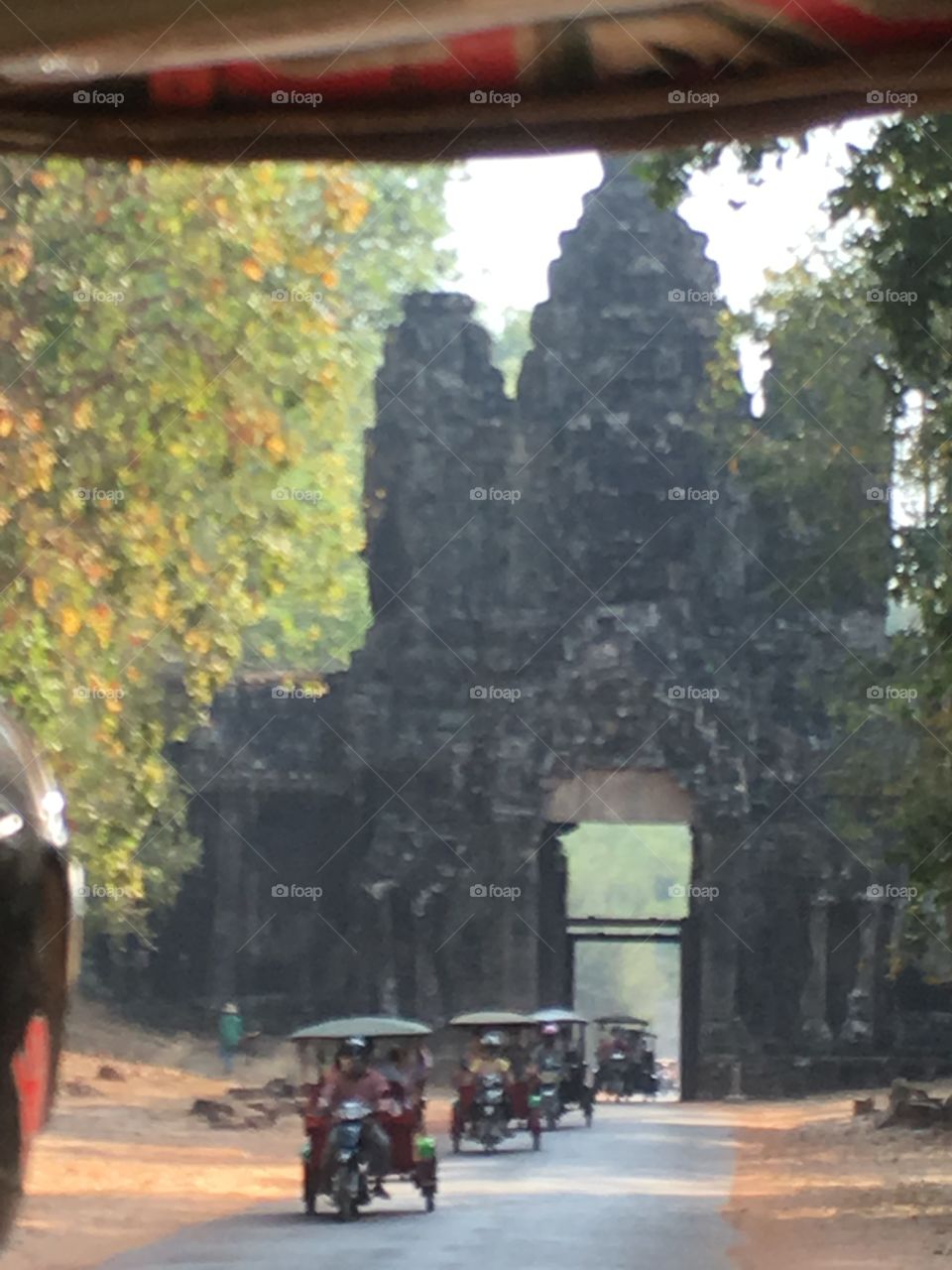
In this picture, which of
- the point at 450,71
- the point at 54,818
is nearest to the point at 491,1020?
the point at 450,71

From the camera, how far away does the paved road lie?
337 cm

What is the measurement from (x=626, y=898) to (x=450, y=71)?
268cm

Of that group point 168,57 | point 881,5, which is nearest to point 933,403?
point 881,5

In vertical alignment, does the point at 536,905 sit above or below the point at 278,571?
Result: below

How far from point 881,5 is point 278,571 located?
2583 millimetres

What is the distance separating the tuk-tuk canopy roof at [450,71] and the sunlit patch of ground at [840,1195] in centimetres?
258

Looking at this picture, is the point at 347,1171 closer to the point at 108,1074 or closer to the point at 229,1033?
the point at 229,1033

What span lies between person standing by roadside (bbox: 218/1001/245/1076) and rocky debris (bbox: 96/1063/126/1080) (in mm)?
248

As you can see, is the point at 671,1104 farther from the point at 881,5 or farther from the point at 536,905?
the point at 881,5

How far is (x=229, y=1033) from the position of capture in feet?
12.2

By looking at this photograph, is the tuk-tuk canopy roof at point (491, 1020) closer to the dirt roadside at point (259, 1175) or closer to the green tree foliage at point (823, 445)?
the dirt roadside at point (259, 1175)

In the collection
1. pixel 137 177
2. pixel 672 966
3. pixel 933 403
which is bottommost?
pixel 672 966

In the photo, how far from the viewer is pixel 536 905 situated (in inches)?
149

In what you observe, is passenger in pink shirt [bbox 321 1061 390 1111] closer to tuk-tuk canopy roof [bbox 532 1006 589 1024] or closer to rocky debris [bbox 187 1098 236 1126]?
rocky debris [bbox 187 1098 236 1126]
